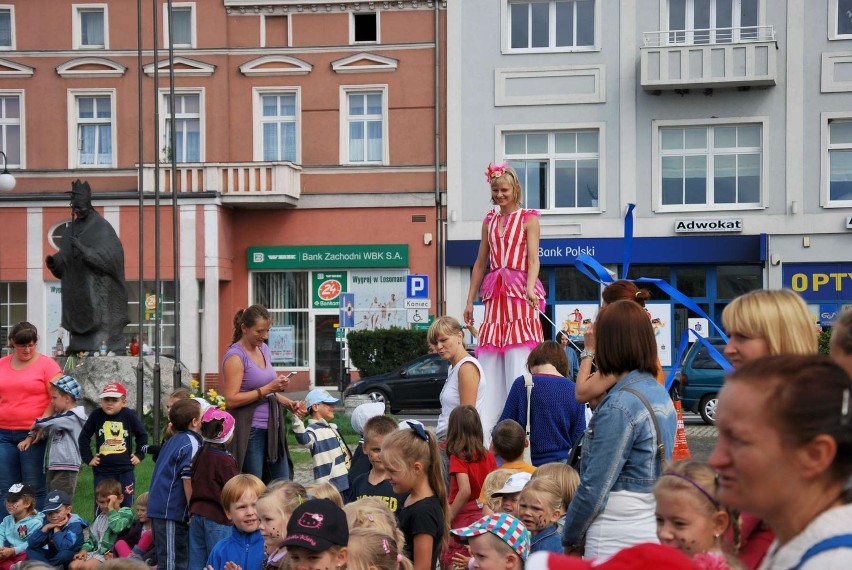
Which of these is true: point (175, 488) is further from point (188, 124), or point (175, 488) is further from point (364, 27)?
point (364, 27)

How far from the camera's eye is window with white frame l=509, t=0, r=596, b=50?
3169 cm

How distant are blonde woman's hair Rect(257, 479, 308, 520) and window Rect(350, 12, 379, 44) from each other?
27.7 meters

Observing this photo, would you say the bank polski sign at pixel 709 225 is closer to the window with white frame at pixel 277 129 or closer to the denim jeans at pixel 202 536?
the window with white frame at pixel 277 129

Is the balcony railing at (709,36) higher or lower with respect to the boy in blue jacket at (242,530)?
higher

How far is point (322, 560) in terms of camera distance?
14.7ft

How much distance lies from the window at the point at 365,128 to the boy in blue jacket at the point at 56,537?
24767mm

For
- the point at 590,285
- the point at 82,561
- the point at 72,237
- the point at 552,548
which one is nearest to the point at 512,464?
the point at 552,548

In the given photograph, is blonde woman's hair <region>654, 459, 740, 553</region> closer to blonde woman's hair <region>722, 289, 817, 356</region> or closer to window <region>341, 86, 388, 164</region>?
blonde woman's hair <region>722, 289, 817, 356</region>

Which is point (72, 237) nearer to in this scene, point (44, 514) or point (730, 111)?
point (44, 514)

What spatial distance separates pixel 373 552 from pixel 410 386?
66.7 ft

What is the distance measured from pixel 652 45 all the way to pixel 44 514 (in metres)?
24.9

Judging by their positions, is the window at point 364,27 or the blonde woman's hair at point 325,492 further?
the window at point 364,27

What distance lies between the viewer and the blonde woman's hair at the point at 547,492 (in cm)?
564

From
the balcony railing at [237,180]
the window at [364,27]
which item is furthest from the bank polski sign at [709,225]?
the balcony railing at [237,180]
